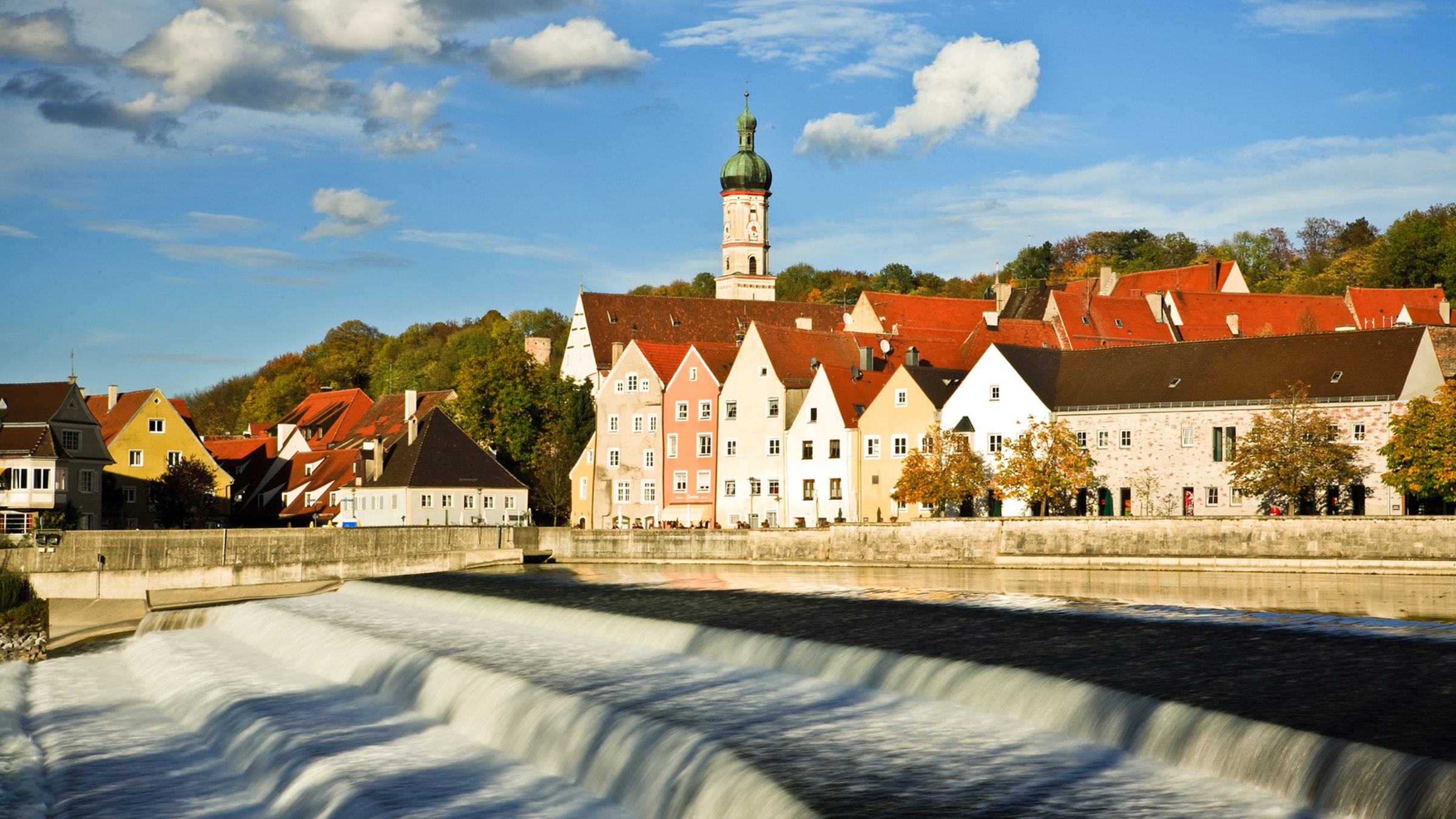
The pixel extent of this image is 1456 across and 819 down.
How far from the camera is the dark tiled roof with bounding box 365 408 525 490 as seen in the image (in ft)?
235

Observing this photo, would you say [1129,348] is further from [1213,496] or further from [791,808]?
[791,808]

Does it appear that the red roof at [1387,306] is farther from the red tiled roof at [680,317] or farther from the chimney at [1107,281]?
the red tiled roof at [680,317]

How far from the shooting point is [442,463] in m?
72.3

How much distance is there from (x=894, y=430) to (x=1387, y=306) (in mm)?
46313

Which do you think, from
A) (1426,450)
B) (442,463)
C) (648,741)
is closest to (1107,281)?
(442,463)

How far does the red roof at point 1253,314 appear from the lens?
93750 mm

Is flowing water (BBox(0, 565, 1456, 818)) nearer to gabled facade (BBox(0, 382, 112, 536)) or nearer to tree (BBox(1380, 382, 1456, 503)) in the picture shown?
tree (BBox(1380, 382, 1456, 503))

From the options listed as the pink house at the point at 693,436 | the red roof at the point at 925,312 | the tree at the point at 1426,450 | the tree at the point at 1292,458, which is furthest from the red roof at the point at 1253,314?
the tree at the point at 1426,450

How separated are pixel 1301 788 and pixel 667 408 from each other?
2395 inches

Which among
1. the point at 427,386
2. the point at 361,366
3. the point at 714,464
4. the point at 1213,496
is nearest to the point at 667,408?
the point at 714,464

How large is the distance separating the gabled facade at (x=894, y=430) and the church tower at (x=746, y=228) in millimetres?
71618

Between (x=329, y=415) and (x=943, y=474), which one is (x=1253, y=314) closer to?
(x=943, y=474)

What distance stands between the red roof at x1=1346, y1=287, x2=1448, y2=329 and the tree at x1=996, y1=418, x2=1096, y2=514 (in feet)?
139

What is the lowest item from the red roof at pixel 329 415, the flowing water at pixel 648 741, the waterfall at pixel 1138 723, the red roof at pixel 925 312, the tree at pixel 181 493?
the flowing water at pixel 648 741
